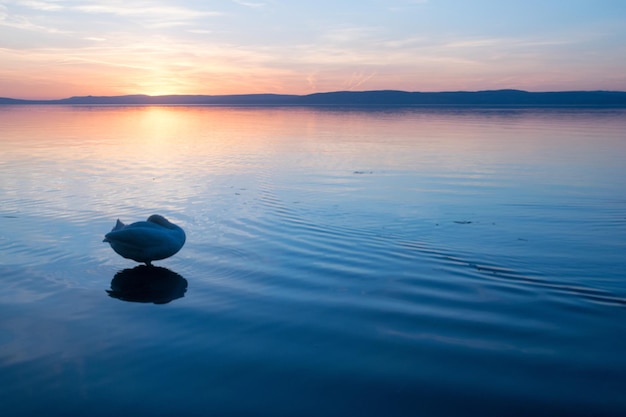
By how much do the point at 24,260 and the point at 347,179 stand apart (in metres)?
10.6

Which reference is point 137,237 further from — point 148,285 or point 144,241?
point 148,285

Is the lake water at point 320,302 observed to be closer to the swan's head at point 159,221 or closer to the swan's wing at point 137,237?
the swan's wing at point 137,237

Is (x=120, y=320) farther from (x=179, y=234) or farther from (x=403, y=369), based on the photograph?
(x=403, y=369)

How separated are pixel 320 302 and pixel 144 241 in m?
2.86

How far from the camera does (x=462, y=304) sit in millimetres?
7039

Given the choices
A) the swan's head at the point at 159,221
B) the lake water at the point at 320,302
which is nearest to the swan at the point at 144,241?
the swan's head at the point at 159,221

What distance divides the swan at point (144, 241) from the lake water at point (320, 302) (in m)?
0.36

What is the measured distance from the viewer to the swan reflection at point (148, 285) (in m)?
7.51

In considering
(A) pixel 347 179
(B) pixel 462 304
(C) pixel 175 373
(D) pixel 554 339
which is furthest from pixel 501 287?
(A) pixel 347 179

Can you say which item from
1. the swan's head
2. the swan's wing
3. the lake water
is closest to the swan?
the swan's wing

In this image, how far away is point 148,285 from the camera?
802 cm

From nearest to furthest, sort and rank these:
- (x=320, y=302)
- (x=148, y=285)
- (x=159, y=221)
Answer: (x=320, y=302)
(x=148, y=285)
(x=159, y=221)

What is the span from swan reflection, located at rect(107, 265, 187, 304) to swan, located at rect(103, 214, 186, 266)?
24 cm

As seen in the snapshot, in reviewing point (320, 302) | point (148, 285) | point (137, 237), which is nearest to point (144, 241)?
point (137, 237)
